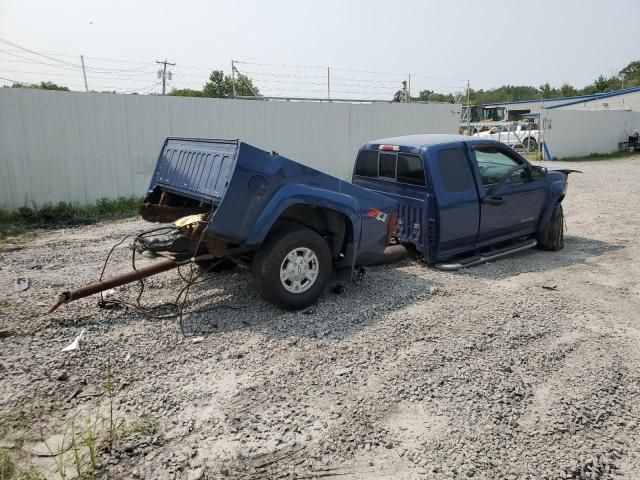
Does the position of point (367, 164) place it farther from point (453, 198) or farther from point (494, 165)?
point (494, 165)

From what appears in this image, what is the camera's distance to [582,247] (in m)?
7.88

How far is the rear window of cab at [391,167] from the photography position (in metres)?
6.32

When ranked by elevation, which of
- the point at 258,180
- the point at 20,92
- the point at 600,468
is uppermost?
the point at 20,92

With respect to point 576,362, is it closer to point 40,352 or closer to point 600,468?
point 600,468

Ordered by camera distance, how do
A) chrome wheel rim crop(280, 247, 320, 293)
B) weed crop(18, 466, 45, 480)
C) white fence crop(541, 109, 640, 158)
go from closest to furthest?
weed crop(18, 466, 45, 480) → chrome wheel rim crop(280, 247, 320, 293) → white fence crop(541, 109, 640, 158)

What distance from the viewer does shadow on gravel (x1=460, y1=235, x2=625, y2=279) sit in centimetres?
649

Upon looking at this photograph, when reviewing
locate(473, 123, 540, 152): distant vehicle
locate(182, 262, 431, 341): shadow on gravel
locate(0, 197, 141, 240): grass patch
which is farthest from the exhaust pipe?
locate(473, 123, 540, 152): distant vehicle

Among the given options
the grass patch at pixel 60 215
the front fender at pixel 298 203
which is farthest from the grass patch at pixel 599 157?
the front fender at pixel 298 203

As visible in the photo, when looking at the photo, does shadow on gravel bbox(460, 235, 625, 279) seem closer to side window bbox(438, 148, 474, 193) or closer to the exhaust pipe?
the exhaust pipe

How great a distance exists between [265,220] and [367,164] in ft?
9.68

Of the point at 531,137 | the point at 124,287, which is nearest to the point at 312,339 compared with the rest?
the point at 124,287

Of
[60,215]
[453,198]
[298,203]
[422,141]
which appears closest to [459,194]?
[453,198]

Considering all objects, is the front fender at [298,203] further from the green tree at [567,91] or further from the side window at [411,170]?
the green tree at [567,91]

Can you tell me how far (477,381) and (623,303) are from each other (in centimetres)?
262
